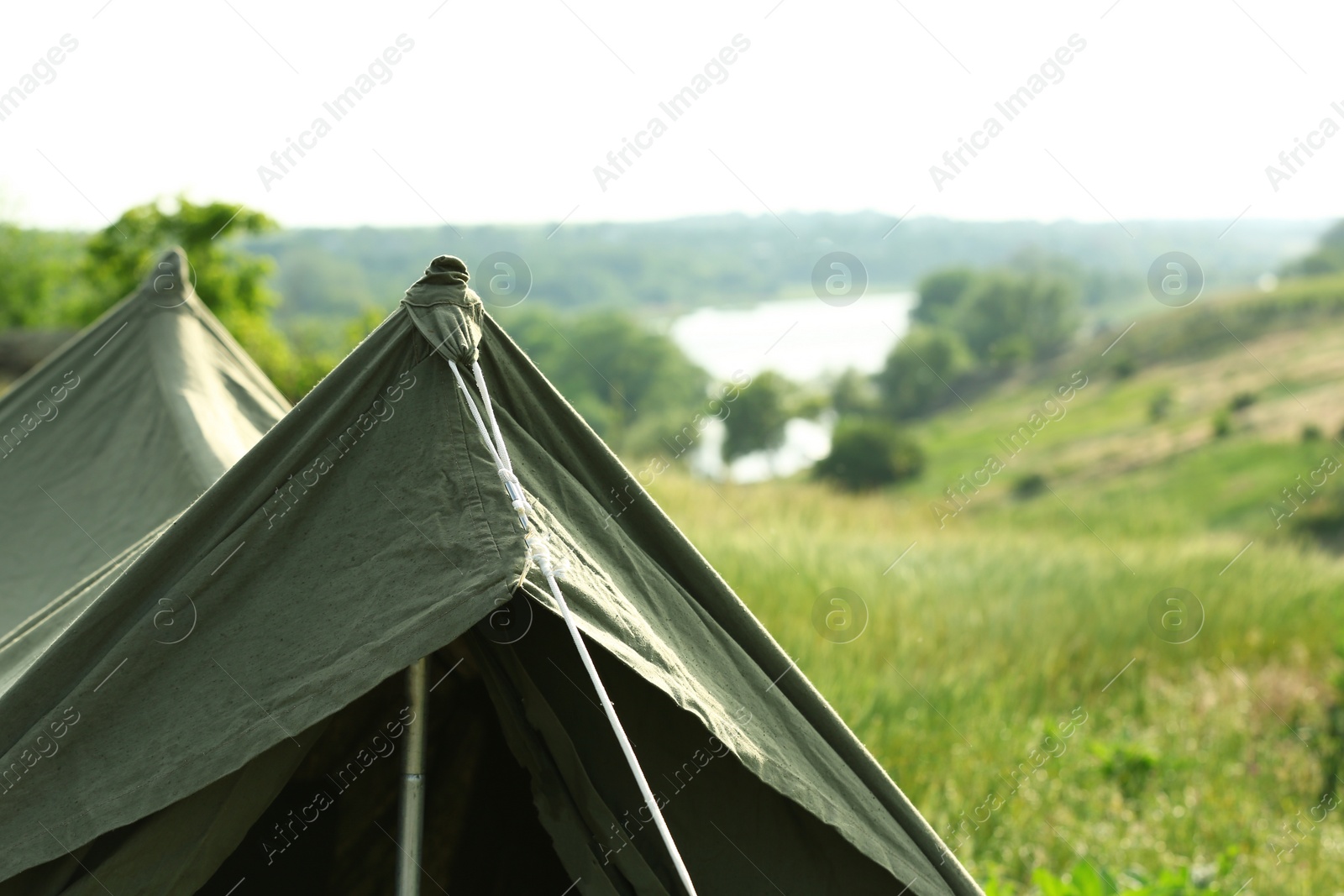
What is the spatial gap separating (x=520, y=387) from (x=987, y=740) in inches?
205

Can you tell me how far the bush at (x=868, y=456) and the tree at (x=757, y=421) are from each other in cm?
474

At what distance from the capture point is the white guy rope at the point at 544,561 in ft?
6.15

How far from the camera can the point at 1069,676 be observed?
802 cm

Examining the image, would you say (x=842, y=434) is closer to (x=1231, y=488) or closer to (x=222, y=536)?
(x=1231, y=488)

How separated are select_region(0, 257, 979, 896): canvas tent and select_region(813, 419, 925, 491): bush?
39879mm

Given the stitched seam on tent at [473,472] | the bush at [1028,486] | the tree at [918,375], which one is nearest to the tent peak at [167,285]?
the stitched seam on tent at [473,472]

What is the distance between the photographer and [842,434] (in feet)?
147

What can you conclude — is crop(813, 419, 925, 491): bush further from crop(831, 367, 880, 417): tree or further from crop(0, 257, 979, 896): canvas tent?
crop(0, 257, 979, 896): canvas tent

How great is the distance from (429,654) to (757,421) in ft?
159

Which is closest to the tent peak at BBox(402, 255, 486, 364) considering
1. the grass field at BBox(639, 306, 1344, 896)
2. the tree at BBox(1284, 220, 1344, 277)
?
the grass field at BBox(639, 306, 1344, 896)

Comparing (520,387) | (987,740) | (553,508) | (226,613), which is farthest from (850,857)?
(987,740)

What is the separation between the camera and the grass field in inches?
217

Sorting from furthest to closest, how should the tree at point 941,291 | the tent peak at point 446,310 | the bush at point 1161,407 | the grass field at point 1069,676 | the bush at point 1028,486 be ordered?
the tree at point 941,291 < the bush at point 1161,407 < the bush at point 1028,486 < the grass field at point 1069,676 < the tent peak at point 446,310

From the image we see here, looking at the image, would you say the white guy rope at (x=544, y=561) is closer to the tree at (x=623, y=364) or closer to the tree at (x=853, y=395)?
the tree at (x=623, y=364)
